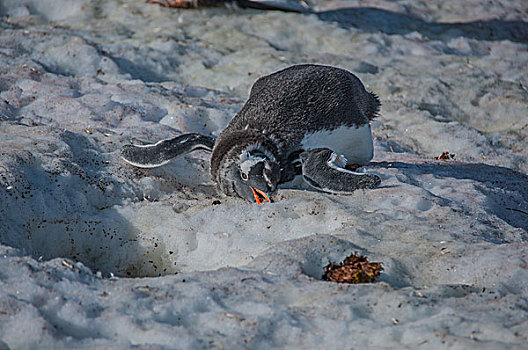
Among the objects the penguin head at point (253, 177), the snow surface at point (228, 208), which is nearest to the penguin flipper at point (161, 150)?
the snow surface at point (228, 208)

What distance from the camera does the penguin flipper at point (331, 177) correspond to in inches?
134

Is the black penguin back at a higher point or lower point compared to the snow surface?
higher

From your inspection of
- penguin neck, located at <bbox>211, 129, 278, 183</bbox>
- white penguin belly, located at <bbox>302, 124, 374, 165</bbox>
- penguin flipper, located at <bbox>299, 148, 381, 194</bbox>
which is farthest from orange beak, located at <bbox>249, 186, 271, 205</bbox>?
white penguin belly, located at <bbox>302, 124, 374, 165</bbox>

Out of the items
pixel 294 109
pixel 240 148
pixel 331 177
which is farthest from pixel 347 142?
pixel 240 148

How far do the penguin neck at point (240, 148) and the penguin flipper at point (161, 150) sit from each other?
7.6 inches

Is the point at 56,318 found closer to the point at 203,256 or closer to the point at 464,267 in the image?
the point at 203,256

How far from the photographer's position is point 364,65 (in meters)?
6.61

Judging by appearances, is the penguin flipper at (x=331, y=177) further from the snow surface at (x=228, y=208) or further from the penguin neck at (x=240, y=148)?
the penguin neck at (x=240, y=148)

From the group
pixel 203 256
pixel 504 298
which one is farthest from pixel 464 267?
pixel 203 256

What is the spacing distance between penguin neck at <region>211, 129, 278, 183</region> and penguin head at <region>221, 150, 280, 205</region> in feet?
0.08

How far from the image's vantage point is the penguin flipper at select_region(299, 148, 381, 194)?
3.41m

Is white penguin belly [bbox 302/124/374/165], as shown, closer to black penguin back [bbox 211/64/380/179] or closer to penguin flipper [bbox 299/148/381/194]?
black penguin back [bbox 211/64/380/179]

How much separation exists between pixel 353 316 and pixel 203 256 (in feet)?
3.61

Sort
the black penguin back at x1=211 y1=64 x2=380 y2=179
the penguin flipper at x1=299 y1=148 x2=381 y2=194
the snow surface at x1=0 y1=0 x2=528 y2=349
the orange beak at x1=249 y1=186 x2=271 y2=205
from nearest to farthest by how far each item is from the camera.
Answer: the snow surface at x1=0 y1=0 x2=528 y2=349
the orange beak at x1=249 y1=186 x2=271 y2=205
the penguin flipper at x1=299 y1=148 x2=381 y2=194
the black penguin back at x1=211 y1=64 x2=380 y2=179
